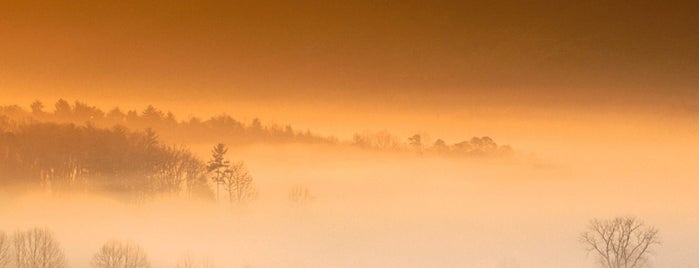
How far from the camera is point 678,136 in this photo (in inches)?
579

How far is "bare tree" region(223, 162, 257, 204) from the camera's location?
14.1m

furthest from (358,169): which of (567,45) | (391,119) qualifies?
(567,45)

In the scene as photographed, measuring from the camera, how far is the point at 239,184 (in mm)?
14203

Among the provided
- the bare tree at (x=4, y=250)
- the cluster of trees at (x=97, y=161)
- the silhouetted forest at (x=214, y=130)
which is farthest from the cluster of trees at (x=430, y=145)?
the bare tree at (x=4, y=250)

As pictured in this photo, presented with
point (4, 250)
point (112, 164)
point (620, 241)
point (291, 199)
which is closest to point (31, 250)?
point (4, 250)

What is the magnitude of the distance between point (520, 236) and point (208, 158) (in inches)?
165

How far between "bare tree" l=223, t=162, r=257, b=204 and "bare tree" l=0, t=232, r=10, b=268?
8.99 feet

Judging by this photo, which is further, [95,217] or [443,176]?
[443,176]

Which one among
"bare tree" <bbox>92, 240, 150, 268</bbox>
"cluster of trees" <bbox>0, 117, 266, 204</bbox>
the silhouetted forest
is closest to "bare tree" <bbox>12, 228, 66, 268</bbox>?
"bare tree" <bbox>92, 240, 150, 268</bbox>

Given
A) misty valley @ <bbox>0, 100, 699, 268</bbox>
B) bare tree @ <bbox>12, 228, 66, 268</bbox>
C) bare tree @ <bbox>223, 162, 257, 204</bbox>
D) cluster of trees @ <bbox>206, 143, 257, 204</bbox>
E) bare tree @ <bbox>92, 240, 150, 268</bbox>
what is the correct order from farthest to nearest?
cluster of trees @ <bbox>206, 143, 257, 204</bbox> → bare tree @ <bbox>223, 162, 257, 204</bbox> → misty valley @ <bbox>0, 100, 699, 268</bbox> → bare tree @ <bbox>92, 240, 150, 268</bbox> → bare tree @ <bbox>12, 228, 66, 268</bbox>

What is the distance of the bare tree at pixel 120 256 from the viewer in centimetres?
1349

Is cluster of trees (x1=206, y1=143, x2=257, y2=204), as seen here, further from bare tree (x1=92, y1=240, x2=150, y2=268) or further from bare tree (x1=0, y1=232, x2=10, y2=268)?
bare tree (x1=0, y1=232, x2=10, y2=268)

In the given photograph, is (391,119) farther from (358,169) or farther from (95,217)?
(95,217)

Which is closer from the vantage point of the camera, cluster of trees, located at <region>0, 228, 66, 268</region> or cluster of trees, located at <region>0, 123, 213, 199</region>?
cluster of trees, located at <region>0, 228, 66, 268</region>
